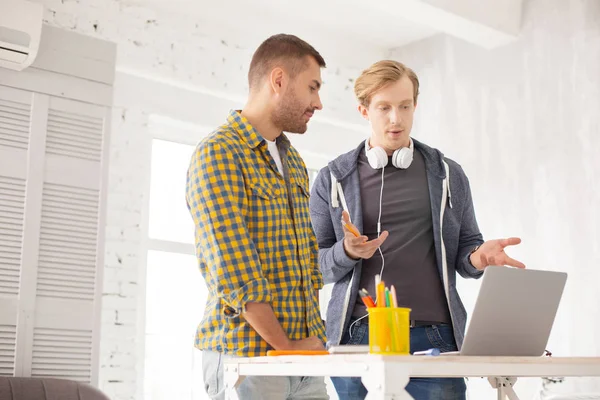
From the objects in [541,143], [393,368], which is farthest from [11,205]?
[541,143]

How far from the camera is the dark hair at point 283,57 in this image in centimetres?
200

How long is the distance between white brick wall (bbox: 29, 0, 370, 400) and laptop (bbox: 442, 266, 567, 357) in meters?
2.69

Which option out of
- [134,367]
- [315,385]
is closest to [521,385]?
[134,367]

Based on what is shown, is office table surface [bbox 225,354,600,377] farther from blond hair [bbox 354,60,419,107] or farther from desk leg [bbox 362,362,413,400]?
blond hair [bbox 354,60,419,107]

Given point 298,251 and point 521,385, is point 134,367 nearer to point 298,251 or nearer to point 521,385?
point 521,385

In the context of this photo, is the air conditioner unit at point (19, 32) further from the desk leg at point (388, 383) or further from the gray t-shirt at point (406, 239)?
the desk leg at point (388, 383)

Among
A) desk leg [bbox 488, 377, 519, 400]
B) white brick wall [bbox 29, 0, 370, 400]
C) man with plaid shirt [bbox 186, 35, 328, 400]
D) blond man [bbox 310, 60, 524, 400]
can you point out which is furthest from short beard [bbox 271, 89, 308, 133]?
white brick wall [bbox 29, 0, 370, 400]

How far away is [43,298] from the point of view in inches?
132

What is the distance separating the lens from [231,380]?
1576mm

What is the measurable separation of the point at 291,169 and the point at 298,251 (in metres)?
0.23

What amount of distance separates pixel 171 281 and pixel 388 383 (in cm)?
317

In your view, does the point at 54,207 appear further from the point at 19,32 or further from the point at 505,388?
the point at 505,388

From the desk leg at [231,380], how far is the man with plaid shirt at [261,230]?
2cm

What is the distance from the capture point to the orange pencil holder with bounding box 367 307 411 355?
4.44 feet
